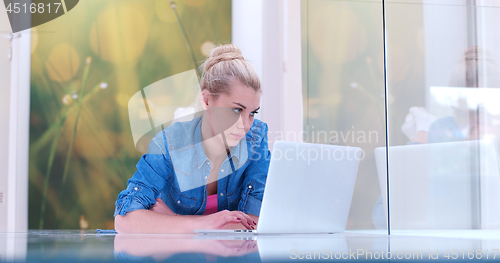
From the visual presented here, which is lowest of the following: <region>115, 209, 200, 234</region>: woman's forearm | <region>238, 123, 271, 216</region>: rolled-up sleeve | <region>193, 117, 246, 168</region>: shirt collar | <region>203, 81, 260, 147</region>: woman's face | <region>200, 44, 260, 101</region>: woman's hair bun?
<region>115, 209, 200, 234</region>: woman's forearm

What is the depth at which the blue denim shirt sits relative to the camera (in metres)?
1.17


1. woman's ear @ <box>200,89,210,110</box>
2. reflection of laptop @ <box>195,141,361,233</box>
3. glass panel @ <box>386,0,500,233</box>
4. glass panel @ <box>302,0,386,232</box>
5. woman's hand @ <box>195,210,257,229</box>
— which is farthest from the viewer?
woman's ear @ <box>200,89,210,110</box>

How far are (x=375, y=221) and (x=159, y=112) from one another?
230 cm

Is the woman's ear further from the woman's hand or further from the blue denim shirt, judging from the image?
the woman's hand

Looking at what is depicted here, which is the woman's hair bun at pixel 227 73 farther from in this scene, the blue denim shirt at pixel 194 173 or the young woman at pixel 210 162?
the blue denim shirt at pixel 194 173

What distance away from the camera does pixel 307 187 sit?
780 millimetres

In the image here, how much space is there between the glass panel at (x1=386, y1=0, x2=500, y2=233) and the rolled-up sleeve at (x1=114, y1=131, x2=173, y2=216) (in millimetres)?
647

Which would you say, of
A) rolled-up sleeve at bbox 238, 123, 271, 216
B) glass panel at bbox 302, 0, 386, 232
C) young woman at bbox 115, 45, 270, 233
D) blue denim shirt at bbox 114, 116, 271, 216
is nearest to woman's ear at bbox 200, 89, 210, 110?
young woman at bbox 115, 45, 270, 233

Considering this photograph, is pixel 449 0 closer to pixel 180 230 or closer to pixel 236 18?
pixel 180 230

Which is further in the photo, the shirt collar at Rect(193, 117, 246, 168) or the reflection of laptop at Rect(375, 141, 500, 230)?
the shirt collar at Rect(193, 117, 246, 168)

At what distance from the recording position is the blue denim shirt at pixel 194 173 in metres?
1.17

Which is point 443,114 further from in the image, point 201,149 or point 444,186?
point 201,149

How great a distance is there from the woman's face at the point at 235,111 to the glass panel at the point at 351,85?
0.83ft

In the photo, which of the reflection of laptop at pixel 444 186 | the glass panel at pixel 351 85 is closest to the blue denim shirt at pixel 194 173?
the glass panel at pixel 351 85
